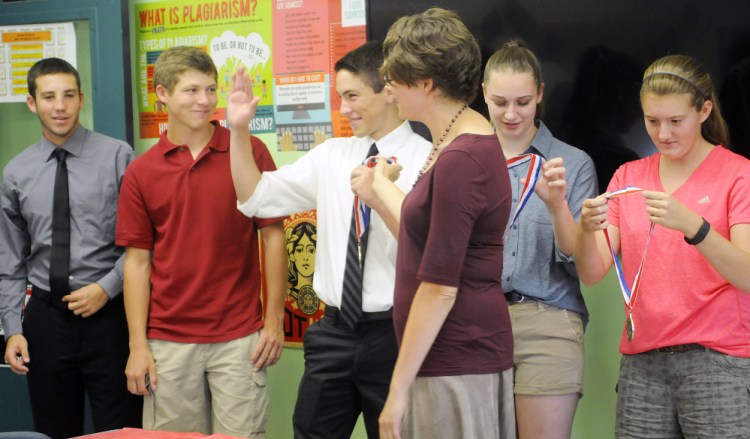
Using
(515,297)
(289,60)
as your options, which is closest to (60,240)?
(289,60)

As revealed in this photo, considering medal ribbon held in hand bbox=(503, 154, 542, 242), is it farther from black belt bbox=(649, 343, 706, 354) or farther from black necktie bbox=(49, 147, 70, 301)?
black necktie bbox=(49, 147, 70, 301)

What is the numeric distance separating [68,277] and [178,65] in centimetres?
94

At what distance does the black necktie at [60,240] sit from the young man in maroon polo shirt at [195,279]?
0.31 m

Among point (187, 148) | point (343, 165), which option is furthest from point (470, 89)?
point (187, 148)

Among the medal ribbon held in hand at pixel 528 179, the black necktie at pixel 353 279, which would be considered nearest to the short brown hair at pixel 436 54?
the medal ribbon held in hand at pixel 528 179

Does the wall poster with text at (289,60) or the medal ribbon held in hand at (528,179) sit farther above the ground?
the wall poster with text at (289,60)

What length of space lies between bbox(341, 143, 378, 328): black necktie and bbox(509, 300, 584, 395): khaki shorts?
1.68 feet

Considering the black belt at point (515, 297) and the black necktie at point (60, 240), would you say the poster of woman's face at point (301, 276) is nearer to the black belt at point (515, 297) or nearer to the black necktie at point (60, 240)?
the black necktie at point (60, 240)

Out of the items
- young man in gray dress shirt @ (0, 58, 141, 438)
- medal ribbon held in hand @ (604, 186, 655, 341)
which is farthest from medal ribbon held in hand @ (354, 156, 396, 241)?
young man in gray dress shirt @ (0, 58, 141, 438)

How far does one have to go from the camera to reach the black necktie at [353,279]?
285 centimetres

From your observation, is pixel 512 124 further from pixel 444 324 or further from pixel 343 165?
pixel 444 324

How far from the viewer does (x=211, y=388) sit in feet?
10.6

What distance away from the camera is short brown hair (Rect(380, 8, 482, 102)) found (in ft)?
7.23

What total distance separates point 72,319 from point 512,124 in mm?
1849
